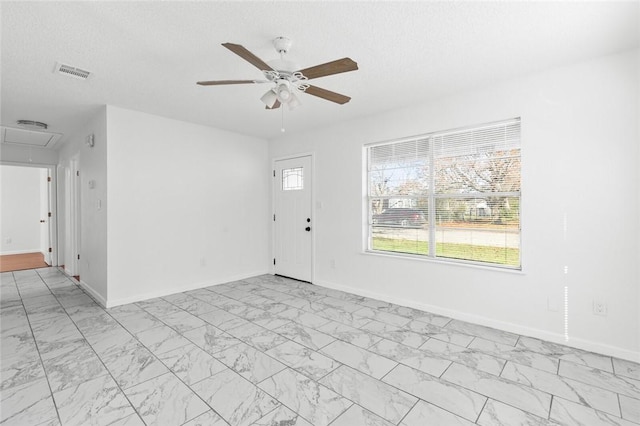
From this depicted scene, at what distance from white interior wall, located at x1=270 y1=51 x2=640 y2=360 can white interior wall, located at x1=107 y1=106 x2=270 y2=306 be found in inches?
99.5

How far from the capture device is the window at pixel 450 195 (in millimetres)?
3120

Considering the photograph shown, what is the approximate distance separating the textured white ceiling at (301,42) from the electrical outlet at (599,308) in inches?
81.3

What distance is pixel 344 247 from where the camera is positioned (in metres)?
4.43

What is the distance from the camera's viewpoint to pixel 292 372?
2.24 metres

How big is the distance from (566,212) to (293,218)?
3599 millimetres

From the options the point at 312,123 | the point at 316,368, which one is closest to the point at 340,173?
the point at 312,123

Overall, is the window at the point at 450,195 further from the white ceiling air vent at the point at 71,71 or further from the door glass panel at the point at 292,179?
the white ceiling air vent at the point at 71,71

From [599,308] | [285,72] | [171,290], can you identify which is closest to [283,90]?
[285,72]

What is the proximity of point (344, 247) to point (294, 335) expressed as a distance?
179 centimetres

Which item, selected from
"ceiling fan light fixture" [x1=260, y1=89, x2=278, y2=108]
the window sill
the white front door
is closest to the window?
the window sill

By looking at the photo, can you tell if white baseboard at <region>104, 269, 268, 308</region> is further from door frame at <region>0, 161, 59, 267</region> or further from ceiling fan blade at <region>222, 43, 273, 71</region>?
door frame at <region>0, 161, 59, 267</region>

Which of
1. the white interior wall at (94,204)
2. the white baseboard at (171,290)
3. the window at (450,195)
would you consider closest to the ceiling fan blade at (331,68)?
the window at (450,195)

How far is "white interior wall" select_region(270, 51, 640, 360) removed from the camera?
245cm

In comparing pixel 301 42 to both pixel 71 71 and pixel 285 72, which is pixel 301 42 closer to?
pixel 285 72
